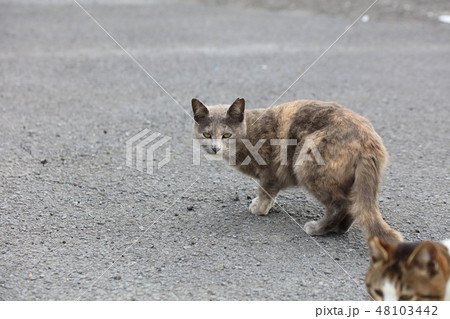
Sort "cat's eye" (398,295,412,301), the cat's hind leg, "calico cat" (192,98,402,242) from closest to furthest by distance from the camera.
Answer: "cat's eye" (398,295,412,301) < "calico cat" (192,98,402,242) < the cat's hind leg

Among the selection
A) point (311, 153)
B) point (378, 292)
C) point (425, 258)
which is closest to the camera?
point (425, 258)

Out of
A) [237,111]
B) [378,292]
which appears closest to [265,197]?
[237,111]

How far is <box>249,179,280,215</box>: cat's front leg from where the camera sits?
14.8 feet

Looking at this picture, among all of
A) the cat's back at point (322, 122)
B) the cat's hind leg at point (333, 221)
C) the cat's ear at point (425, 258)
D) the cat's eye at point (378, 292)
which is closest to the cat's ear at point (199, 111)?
the cat's back at point (322, 122)

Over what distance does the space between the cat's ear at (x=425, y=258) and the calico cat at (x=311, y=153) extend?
0.87 m

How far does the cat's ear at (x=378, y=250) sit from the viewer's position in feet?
9.37

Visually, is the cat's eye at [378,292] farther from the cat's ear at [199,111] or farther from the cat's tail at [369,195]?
the cat's ear at [199,111]

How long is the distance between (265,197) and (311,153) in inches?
26.0

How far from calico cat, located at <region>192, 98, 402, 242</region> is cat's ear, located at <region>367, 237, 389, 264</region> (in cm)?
76

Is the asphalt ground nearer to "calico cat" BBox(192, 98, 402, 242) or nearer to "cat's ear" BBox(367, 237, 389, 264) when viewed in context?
"calico cat" BBox(192, 98, 402, 242)

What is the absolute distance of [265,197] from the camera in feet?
14.8

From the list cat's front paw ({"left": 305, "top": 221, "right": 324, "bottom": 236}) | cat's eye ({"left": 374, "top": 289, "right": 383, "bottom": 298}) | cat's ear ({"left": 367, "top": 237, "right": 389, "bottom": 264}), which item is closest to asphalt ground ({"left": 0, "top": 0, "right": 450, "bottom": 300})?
cat's front paw ({"left": 305, "top": 221, "right": 324, "bottom": 236})

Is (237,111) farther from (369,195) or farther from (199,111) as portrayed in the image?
(369,195)
